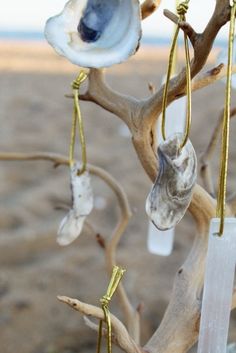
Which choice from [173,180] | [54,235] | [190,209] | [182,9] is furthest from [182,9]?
[54,235]

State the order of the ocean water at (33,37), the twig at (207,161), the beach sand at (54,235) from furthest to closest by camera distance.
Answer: the ocean water at (33,37)
the beach sand at (54,235)
the twig at (207,161)

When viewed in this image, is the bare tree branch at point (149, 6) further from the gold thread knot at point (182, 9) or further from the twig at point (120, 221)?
the twig at point (120, 221)

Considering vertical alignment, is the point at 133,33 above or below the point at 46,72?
below

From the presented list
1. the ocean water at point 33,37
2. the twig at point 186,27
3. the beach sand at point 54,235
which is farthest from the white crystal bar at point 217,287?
the ocean water at point 33,37

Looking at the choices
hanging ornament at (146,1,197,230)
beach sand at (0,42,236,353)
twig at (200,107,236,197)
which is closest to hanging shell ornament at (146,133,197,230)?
hanging ornament at (146,1,197,230)

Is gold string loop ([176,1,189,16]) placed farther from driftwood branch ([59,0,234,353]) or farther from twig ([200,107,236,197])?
twig ([200,107,236,197])

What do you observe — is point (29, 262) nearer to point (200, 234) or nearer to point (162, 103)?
point (200, 234)

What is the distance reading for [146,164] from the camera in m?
0.58

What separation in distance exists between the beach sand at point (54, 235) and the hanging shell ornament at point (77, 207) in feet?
0.73

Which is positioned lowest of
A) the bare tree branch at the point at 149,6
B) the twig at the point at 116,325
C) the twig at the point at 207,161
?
the twig at the point at 116,325

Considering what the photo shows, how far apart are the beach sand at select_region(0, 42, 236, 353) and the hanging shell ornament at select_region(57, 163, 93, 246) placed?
223 millimetres

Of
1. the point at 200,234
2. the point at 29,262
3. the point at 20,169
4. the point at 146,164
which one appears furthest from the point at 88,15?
the point at 20,169

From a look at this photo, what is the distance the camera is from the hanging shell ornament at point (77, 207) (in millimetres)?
649

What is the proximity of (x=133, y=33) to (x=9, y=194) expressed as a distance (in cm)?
146
